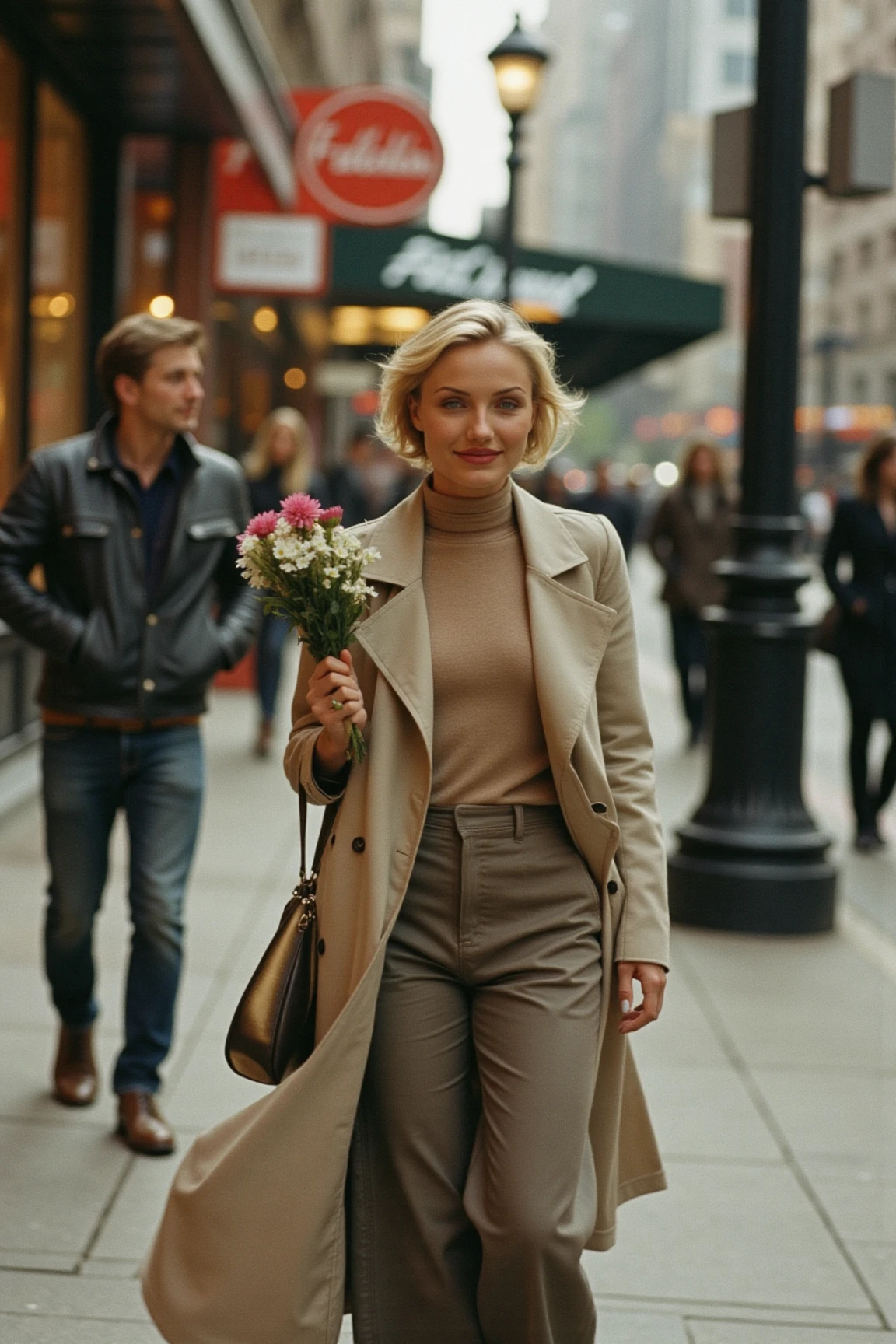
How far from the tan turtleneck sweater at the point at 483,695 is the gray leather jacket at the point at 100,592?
1.85 m

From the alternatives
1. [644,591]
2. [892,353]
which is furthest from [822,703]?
[892,353]

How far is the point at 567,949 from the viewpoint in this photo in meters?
3.04

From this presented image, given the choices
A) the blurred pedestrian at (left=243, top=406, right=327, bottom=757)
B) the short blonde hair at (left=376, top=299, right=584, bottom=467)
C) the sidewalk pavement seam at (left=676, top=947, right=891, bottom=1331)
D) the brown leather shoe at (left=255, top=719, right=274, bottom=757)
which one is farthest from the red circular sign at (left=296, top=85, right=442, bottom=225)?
the short blonde hair at (left=376, top=299, right=584, bottom=467)

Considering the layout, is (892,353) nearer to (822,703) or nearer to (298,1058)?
(822,703)

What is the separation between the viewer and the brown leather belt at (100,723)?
478 centimetres

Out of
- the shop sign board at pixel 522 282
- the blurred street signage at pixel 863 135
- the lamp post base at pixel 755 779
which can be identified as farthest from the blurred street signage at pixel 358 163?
the lamp post base at pixel 755 779

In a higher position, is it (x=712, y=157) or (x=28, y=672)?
(x=712, y=157)

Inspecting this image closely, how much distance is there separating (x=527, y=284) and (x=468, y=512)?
53.1 feet

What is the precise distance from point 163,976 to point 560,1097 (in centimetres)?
213

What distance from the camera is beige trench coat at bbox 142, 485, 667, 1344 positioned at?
9.69 ft

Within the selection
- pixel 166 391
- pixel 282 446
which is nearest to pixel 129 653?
pixel 166 391

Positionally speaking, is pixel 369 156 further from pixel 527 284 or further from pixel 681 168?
pixel 681 168

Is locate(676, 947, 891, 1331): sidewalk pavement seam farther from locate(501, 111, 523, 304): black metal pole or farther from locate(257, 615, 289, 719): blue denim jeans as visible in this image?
locate(501, 111, 523, 304): black metal pole

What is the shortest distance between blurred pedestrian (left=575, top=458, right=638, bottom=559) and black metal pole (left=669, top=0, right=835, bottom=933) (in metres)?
9.89
